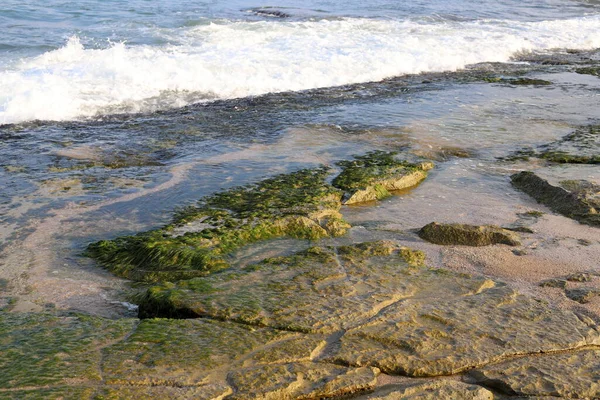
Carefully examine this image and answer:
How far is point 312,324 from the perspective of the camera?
Result: 3289 millimetres

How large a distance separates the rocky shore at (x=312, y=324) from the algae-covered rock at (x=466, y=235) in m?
0.01

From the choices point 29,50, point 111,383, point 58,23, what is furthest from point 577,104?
point 58,23

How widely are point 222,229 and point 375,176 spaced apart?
1.66 meters

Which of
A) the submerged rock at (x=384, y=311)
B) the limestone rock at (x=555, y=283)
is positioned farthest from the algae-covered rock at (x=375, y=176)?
the limestone rock at (x=555, y=283)

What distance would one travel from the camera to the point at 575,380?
9.73 ft

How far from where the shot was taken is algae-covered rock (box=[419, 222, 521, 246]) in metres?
4.52

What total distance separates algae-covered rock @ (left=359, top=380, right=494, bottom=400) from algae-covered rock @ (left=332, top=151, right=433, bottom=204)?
2.45 metres

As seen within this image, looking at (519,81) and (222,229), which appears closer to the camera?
(222,229)

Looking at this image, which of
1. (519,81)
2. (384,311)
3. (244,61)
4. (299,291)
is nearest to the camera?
(384,311)

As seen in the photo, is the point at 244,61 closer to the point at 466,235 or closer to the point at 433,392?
the point at 466,235

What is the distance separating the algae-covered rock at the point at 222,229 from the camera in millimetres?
4156

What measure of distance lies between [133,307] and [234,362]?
94cm

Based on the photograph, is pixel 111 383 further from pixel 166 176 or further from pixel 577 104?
pixel 577 104

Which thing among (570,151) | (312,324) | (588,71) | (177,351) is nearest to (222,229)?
(312,324)
